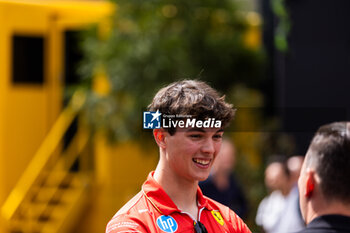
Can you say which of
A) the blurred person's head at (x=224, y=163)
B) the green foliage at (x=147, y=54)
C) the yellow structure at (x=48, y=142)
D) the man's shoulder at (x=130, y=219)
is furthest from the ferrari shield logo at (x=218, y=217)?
the yellow structure at (x=48, y=142)

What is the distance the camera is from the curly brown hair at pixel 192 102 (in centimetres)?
303

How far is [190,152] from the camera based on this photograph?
3051 mm

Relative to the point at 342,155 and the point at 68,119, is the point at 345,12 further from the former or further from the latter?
the point at 342,155

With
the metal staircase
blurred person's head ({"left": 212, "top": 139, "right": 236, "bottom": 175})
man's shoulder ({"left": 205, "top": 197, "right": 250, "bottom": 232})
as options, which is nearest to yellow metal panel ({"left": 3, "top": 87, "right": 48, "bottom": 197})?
the metal staircase

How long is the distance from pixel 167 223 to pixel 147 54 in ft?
24.6

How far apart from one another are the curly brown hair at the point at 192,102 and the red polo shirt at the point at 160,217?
11.3 inches

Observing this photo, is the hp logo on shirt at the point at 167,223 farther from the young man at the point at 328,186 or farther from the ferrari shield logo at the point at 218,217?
the young man at the point at 328,186

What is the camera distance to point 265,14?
13.7 meters

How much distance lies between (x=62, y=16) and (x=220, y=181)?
5.23 meters

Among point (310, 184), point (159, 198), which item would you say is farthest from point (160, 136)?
point (310, 184)

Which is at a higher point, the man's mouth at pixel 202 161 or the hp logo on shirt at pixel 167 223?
the man's mouth at pixel 202 161

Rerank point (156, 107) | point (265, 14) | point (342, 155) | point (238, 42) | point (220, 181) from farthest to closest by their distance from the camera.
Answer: point (265, 14), point (238, 42), point (220, 181), point (156, 107), point (342, 155)

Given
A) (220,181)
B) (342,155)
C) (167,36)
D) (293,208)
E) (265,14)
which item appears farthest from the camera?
(265,14)

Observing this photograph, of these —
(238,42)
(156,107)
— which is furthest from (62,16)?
(156,107)
